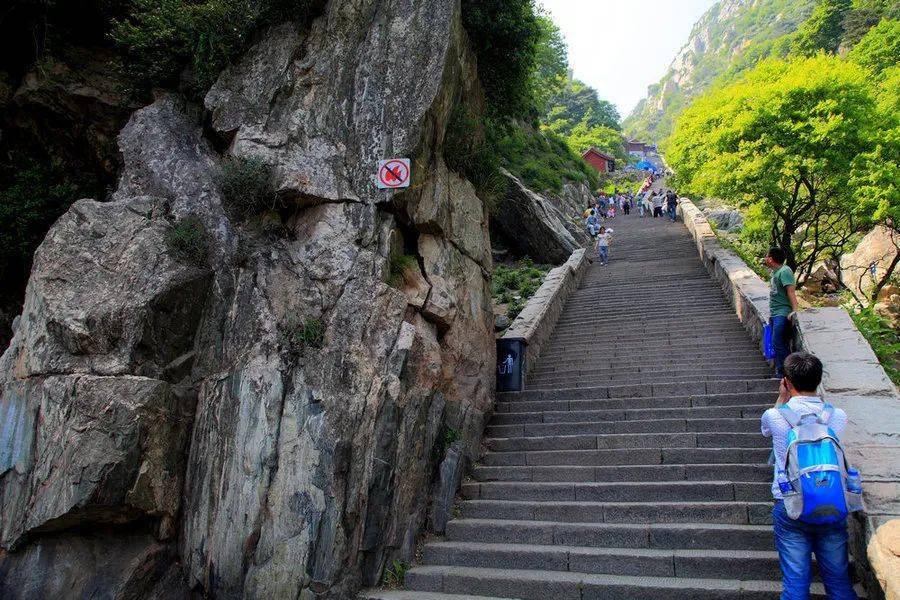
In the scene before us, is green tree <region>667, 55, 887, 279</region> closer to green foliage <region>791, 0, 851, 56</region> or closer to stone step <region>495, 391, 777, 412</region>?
stone step <region>495, 391, 777, 412</region>

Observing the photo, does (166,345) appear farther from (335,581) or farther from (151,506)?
(335,581)

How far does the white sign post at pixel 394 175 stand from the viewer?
708 cm

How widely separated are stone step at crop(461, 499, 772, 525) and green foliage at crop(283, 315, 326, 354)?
2.56 m

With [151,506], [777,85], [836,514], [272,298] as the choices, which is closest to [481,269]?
[272,298]

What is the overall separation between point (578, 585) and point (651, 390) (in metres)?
3.89

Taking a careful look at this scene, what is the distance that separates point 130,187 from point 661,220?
24076mm

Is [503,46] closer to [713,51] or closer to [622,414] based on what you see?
[622,414]

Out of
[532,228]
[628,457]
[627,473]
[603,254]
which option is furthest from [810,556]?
[532,228]

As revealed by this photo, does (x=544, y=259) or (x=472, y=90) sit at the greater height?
(x=472, y=90)

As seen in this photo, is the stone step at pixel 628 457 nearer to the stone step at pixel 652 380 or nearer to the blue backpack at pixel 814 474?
the stone step at pixel 652 380

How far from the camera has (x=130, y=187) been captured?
7.19 meters

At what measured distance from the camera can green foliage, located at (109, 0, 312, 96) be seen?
8008 mm

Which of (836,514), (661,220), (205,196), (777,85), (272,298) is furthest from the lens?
(661,220)

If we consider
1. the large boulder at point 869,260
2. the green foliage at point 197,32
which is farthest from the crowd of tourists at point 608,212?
the green foliage at point 197,32
